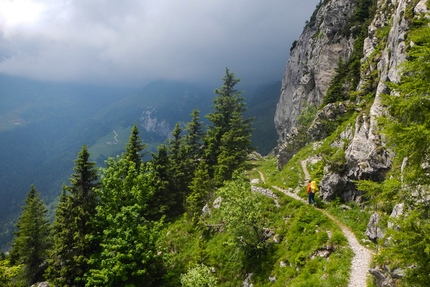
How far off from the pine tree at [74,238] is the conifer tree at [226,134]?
1713cm

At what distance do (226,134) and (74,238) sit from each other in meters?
29.1

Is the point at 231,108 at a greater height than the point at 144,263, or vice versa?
the point at 231,108

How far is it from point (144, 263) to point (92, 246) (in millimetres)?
5639

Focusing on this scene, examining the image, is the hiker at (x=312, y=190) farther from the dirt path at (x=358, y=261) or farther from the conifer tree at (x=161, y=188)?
the conifer tree at (x=161, y=188)

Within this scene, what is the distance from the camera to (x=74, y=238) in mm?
26328

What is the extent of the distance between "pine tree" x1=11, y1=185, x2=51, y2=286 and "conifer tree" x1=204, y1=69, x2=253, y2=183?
26.2 meters

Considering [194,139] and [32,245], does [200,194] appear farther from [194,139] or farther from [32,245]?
[32,245]

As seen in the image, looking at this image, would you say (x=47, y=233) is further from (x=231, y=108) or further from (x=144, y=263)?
(x=231, y=108)

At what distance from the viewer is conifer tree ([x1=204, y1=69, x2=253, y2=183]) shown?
1666 inches

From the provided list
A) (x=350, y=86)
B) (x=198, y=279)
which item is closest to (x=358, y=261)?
(x=198, y=279)

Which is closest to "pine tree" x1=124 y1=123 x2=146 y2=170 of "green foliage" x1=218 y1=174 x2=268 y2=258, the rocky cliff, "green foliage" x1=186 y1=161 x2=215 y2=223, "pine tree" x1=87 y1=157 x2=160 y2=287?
"green foliage" x1=186 y1=161 x2=215 y2=223

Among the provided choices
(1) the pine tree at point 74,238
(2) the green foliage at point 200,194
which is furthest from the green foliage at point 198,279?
(2) the green foliage at point 200,194

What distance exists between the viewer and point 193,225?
107 feet

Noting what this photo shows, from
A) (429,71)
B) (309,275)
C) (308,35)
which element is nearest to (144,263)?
(309,275)
